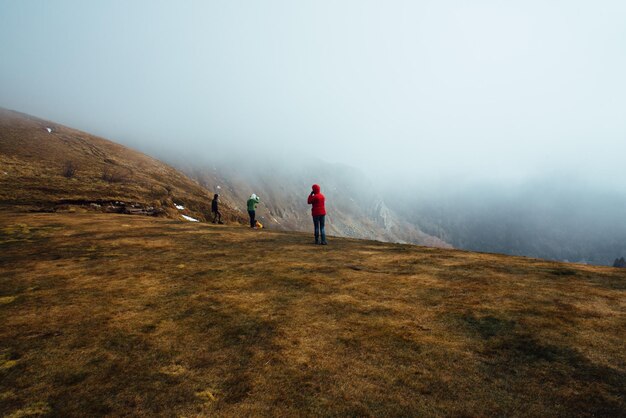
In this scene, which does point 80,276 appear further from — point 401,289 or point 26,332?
point 401,289

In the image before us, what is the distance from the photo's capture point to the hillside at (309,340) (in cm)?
595

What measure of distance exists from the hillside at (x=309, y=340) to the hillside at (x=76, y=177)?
31881 mm

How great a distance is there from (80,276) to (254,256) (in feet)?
23.5

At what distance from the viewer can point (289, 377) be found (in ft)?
21.7

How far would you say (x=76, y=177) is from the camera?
5666 centimetres

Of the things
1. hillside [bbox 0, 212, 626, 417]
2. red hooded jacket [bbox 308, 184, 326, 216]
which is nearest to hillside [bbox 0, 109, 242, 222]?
red hooded jacket [bbox 308, 184, 326, 216]

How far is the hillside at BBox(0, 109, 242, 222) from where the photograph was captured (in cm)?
4247

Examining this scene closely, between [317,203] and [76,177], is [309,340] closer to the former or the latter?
[317,203]

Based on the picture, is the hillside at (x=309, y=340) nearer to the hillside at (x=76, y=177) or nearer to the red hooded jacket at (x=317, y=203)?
the red hooded jacket at (x=317, y=203)

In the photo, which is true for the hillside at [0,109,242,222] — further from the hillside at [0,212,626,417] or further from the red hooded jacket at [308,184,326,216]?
the hillside at [0,212,626,417]

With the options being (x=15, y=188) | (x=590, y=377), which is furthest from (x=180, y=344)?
(x=15, y=188)

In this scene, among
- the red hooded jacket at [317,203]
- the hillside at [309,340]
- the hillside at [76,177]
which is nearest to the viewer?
the hillside at [309,340]

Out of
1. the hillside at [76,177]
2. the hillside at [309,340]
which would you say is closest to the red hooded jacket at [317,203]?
the hillside at [309,340]

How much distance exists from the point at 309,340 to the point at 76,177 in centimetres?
6209
